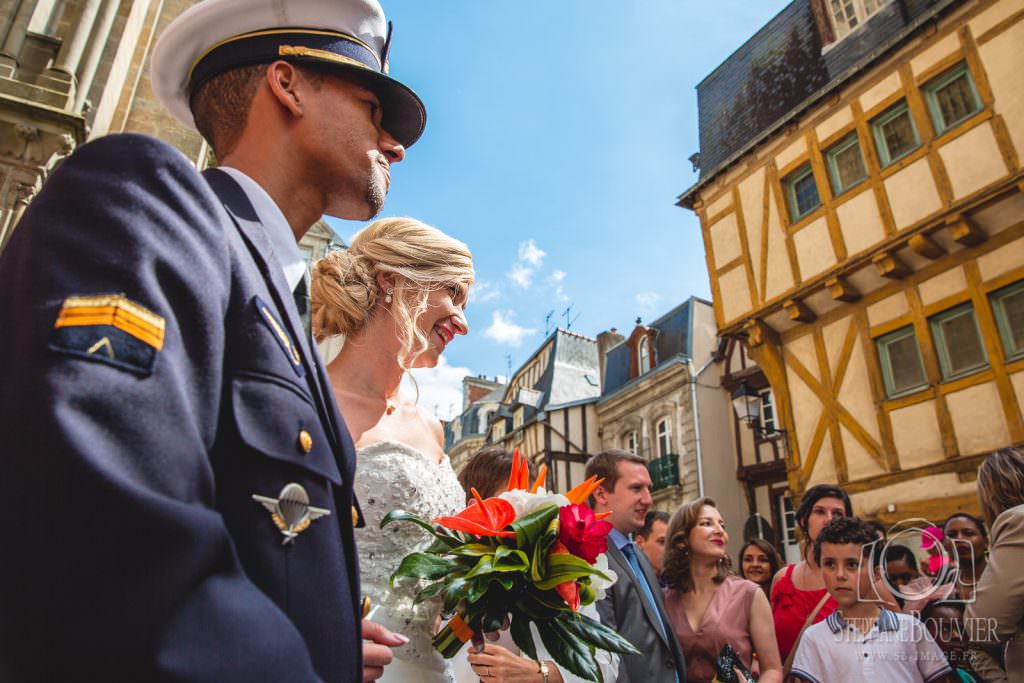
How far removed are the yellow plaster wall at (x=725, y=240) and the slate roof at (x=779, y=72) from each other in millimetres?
1191

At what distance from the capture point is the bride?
2221 millimetres

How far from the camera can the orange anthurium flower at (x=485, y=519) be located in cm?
→ 189

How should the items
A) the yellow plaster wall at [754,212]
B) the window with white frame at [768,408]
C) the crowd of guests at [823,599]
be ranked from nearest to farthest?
the crowd of guests at [823,599]
the yellow plaster wall at [754,212]
the window with white frame at [768,408]

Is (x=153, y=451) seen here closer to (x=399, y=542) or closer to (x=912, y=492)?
(x=399, y=542)

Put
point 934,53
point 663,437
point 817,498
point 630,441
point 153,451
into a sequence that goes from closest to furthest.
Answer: point 153,451, point 817,498, point 934,53, point 663,437, point 630,441

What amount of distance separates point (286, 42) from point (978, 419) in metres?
10.1

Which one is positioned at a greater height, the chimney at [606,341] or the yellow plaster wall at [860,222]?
the chimney at [606,341]

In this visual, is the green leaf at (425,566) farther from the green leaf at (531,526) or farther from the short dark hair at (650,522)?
the short dark hair at (650,522)

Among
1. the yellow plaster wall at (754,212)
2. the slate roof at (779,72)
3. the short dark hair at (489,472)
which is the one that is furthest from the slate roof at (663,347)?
the short dark hair at (489,472)

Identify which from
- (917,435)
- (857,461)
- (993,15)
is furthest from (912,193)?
(857,461)

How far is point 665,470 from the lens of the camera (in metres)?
17.4

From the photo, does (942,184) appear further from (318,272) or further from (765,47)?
(318,272)

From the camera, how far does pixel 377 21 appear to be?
150cm

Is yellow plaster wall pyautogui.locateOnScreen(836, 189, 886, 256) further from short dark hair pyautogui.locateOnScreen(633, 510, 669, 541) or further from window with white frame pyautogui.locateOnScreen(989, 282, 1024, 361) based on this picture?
short dark hair pyautogui.locateOnScreen(633, 510, 669, 541)
